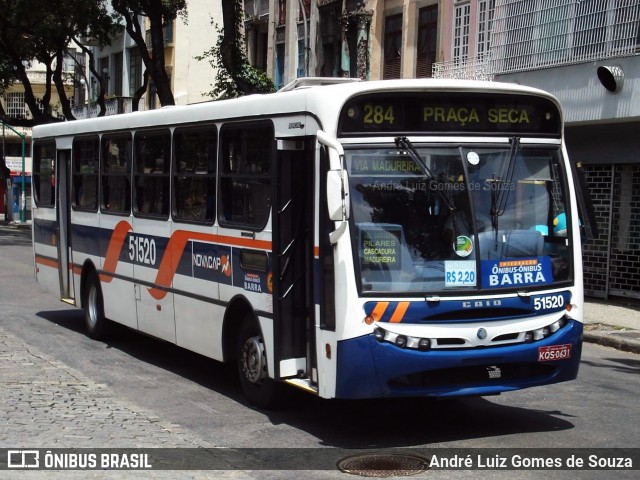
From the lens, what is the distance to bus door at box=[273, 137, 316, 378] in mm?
8758

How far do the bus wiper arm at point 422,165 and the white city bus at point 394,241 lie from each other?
0.01 m

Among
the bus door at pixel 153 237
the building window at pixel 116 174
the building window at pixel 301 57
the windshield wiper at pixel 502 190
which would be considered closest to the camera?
the windshield wiper at pixel 502 190

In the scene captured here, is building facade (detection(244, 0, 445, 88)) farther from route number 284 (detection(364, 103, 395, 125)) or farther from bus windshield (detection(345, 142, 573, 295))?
route number 284 (detection(364, 103, 395, 125))

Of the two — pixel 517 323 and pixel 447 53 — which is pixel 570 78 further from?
pixel 517 323

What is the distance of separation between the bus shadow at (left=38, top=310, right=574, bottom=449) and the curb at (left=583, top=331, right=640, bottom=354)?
5.07 metres

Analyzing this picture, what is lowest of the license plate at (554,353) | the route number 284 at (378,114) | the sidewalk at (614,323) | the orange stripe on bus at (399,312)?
the sidewalk at (614,323)

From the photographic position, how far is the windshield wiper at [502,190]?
8258mm

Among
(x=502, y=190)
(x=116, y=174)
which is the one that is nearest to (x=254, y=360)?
(x=502, y=190)

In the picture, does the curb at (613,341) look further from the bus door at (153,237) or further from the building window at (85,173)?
the building window at (85,173)

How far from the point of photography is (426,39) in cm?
2669

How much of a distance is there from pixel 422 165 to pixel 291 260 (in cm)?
144

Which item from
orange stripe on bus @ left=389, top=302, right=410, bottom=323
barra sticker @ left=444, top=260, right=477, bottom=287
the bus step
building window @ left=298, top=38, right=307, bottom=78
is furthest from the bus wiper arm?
building window @ left=298, top=38, right=307, bottom=78

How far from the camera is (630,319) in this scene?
17000 mm

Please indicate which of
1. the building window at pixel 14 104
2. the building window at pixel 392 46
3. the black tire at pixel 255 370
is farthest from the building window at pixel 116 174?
the building window at pixel 14 104
